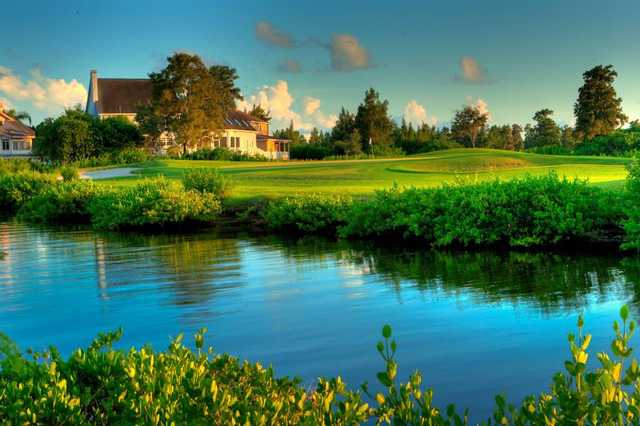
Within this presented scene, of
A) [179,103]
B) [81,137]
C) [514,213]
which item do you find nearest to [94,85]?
[179,103]

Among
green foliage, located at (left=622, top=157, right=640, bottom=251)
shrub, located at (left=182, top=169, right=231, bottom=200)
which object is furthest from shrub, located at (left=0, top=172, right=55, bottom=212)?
green foliage, located at (left=622, top=157, right=640, bottom=251)

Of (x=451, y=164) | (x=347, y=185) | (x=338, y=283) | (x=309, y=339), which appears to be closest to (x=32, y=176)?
(x=347, y=185)

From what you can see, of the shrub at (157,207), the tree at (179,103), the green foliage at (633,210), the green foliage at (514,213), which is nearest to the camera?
the green foliage at (633,210)

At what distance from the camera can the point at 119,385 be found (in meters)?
4.54

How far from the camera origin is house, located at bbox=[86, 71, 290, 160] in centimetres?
7875

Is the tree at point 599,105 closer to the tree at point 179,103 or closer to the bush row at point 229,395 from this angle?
the tree at point 179,103

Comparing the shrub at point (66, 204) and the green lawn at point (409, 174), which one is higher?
the green lawn at point (409, 174)

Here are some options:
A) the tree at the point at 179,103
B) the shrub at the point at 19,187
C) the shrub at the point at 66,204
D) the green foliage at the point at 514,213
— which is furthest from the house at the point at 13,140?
the green foliage at the point at 514,213

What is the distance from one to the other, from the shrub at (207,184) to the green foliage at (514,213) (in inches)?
369

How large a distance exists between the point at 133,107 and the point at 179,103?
1548 centimetres

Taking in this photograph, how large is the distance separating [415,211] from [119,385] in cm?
1365

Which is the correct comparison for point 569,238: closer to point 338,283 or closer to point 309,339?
point 338,283

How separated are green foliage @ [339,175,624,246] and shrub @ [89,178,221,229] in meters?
8.29

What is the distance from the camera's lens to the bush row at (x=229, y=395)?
3.46m
